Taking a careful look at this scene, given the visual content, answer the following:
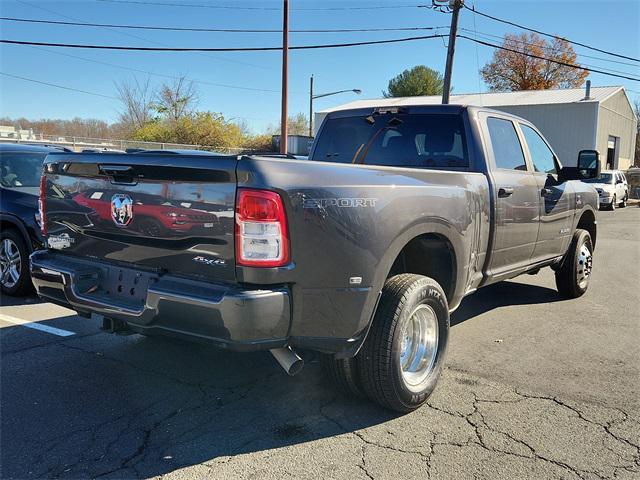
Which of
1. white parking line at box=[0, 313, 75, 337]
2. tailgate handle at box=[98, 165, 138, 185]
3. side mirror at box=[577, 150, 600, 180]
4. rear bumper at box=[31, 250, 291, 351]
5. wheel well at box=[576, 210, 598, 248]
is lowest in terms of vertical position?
white parking line at box=[0, 313, 75, 337]

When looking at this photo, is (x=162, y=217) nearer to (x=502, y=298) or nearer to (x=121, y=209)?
(x=121, y=209)

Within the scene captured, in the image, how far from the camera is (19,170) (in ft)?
21.6

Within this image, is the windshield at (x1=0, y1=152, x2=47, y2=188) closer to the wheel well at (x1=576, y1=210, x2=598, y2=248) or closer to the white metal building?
the wheel well at (x1=576, y1=210, x2=598, y2=248)

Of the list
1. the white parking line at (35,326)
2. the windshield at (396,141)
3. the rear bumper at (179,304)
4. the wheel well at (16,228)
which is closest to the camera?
the rear bumper at (179,304)

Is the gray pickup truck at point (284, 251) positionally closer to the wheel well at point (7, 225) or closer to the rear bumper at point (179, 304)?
the rear bumper at point (179, 304)

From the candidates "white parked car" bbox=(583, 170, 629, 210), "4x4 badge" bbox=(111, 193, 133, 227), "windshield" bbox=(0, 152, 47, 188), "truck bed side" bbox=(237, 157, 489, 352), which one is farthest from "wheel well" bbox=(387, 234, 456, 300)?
"white parked car" bbox=(583, 170, 629, 210)

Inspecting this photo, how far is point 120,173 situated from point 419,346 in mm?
2212

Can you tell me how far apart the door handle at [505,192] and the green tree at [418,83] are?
58190 mm

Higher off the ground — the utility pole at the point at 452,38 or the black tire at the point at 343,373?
the utility pole at the point at 452,38

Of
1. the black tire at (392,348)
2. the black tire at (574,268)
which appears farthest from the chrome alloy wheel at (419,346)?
the black tire at (574,268)

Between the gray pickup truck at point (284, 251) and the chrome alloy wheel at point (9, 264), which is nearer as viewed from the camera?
the gray pickup truck at point (284, 251)

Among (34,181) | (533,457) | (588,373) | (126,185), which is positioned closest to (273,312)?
(126,185)

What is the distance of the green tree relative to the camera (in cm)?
6078

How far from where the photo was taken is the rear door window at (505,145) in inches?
186
